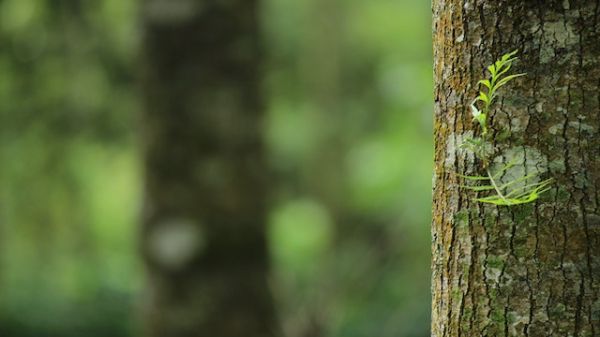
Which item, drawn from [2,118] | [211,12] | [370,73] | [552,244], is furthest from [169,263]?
[370,73]

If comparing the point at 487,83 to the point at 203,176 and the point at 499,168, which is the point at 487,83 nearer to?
the point at 499,168

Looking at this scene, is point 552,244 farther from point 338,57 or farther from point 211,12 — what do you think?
point 338,57

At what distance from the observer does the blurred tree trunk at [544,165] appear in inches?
47.1

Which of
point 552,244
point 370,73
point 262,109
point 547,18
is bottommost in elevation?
point 370,73

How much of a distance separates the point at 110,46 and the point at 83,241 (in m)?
1.83

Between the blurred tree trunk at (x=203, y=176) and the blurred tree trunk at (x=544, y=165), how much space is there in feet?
8.75

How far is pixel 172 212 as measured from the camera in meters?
3.87

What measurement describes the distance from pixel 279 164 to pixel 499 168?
1465cm

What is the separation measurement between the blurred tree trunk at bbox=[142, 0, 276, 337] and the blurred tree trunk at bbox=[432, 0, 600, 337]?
8.75ft

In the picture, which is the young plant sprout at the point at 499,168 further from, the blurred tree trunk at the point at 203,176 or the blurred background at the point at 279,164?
the blurred tree trunk at the point at 203,176

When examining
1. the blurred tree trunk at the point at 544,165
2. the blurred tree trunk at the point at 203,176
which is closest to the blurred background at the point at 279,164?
the blurred tree trunk at the point at 203,176

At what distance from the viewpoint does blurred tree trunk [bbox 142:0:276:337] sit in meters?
3.82

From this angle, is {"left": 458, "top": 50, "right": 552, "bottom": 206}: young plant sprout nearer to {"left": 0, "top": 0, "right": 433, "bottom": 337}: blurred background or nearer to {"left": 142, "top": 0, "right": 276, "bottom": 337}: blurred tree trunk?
{"left": 0, "top": 0, "right": 433, "bottom": 337}: blurred background

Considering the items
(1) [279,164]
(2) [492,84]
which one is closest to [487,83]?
(2) [492,84]
